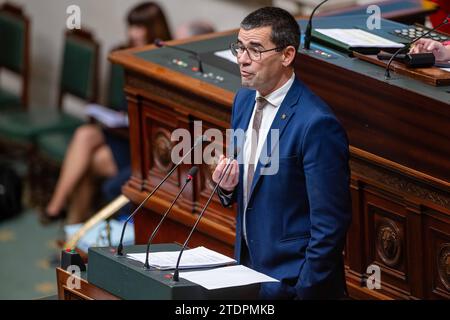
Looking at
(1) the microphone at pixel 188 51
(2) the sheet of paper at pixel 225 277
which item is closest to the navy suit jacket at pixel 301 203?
(2) the sheet of paper at pixel 225 277

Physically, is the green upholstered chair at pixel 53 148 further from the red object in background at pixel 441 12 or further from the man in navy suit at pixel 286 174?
the man in navy suit at pixel 286 174

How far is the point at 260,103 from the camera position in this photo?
397 cm

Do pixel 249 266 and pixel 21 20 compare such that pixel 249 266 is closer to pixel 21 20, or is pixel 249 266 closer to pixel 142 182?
pixel 142 182

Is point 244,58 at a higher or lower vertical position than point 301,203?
higher

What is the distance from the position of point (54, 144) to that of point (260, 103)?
4.33 meters

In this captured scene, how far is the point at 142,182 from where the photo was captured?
576cm

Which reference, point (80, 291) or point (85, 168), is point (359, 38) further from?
point (85, 168)

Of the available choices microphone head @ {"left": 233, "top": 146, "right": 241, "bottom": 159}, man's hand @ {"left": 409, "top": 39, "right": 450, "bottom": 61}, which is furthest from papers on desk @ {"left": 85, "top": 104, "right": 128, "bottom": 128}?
microphone head @ {"left": 233, "top": 146, "right": 241, "bottom": 159}

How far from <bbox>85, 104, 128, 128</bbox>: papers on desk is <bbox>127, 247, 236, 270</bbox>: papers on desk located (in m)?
3.61

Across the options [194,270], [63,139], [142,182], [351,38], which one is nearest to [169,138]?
[142,182]

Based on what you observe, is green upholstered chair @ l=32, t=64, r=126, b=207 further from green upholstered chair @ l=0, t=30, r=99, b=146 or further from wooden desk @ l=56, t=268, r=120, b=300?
wooden desk @ l=56, t=268, r=120, b=300

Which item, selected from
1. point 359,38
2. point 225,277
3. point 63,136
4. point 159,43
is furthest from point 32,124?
point 225,277

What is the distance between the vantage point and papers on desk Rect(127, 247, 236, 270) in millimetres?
3650
